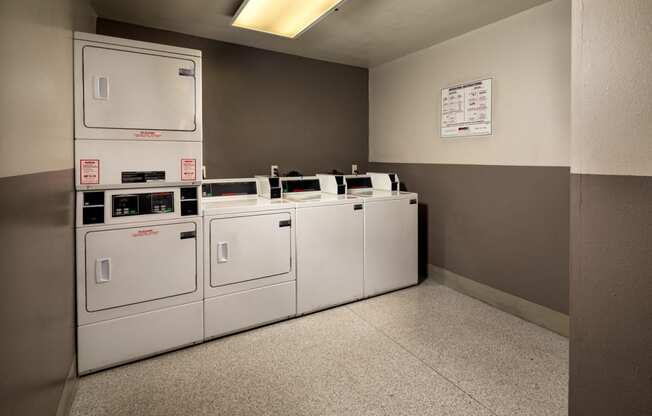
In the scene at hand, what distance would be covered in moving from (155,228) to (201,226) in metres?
0.30

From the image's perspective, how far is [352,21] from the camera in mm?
3057

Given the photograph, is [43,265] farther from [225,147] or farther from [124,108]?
[225,147]

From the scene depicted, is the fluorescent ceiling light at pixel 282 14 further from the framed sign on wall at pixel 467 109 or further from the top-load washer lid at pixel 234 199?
the framed sign on wall at pixel 467 109

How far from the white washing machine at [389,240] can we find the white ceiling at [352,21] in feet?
4.71

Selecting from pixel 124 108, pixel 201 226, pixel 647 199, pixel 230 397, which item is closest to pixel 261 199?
pixel 201 226

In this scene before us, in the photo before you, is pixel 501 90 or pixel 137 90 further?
pixel 501 90

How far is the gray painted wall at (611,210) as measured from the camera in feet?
3.22

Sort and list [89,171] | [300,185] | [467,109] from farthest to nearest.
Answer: [300,185] < [467,109] < [89,171]

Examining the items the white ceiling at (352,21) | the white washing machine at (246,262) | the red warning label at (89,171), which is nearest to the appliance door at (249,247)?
the white washing machine at (246,262)

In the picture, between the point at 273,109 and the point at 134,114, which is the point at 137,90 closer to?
the point at 134,114

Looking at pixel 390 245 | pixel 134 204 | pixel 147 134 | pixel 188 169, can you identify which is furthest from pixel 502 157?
pixel 134 204

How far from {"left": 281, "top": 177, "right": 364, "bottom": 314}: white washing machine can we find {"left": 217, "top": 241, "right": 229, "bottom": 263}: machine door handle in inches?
23.9

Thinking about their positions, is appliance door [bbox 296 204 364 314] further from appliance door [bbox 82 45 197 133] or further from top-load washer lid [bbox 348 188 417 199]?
appliance door [bbox 82 45 197 133]

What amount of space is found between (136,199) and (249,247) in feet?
2.82
